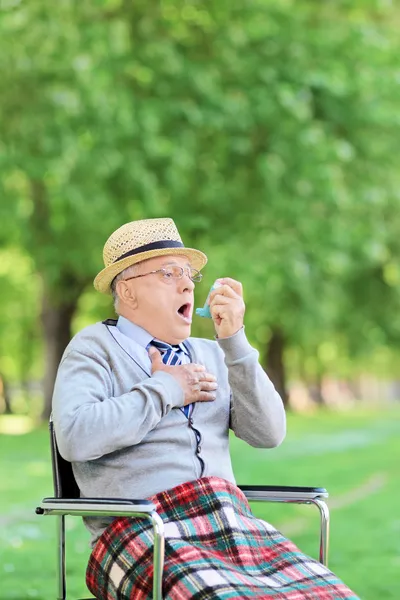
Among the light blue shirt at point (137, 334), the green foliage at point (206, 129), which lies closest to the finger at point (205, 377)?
the light blue shirt at point (137, 334)

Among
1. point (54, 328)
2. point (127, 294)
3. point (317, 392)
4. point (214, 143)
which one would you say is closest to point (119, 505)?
point (127, 294)

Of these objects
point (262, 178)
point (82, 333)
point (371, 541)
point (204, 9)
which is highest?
point (204, 9)

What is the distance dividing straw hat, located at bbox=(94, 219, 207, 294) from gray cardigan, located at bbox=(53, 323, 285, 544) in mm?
211

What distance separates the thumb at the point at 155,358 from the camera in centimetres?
361

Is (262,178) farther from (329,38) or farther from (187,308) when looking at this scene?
(187,308)

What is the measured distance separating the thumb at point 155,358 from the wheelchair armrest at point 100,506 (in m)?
0.54

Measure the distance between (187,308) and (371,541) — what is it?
→ 5179 millimetres

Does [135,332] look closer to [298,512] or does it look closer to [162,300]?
[162,300]

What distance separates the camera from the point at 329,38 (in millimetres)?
15453

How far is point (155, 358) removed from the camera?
12.0 feet

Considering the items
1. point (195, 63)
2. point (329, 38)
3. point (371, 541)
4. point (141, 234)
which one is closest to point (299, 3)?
point (329, 38)

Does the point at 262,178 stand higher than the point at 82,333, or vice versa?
the point at 262,178

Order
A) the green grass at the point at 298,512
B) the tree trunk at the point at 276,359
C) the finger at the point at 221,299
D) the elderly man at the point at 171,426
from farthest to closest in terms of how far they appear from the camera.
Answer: the tree trunk at the point at 276,359, the green grass at the point at 298,512, the finger at the point at 221,299, the elderly man at the point at 171,426

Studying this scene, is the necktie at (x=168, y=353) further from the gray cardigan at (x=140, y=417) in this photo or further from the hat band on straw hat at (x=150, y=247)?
the hat band on straw hat at (x=150, y=247)
